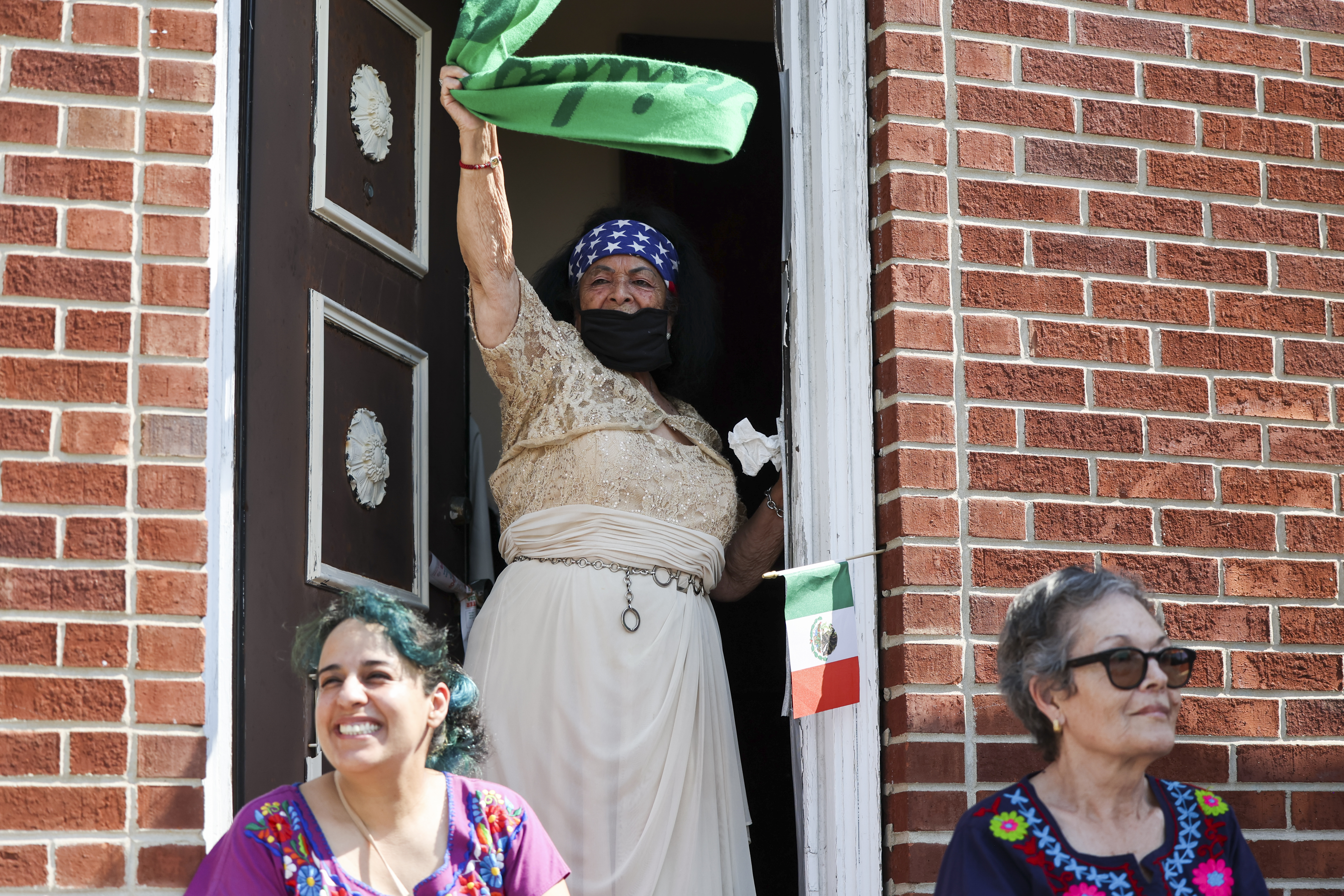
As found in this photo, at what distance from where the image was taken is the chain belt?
3.74 meters

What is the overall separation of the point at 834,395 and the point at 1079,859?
126cm

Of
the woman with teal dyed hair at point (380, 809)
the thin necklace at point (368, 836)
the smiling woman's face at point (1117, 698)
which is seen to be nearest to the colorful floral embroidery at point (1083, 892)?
the smiling woman's face at point (1117, 698)

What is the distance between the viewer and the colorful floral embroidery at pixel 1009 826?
9.23 feet

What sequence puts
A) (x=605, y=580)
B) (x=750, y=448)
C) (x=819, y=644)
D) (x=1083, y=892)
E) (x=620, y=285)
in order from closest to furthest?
1. (x=1083, y=892)
2. (x=819, y=644)
3. (x=605, y=580)
4. (x=750, y=448)
5. (x=620, y=285)

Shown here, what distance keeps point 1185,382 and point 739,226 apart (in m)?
2.40

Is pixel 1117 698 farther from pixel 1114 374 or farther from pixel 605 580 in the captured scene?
pixel 605 580

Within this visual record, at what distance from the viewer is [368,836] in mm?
2912

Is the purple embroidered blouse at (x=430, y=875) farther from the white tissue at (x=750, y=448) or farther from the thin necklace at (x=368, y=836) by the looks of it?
the white tissue at (x=750, y=448)

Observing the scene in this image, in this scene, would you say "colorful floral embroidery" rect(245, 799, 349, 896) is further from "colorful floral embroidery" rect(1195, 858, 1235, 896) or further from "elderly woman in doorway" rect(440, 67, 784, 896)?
"colorful floral embroidery" rect(1195, 858, 1235, 896)

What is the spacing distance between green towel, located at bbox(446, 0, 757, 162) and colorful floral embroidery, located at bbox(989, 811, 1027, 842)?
5.31 ft

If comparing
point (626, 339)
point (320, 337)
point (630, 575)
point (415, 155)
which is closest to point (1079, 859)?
point (630, 575)

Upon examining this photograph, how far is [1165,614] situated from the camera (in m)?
3.64

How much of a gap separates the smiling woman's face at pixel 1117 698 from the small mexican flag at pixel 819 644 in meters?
0.64

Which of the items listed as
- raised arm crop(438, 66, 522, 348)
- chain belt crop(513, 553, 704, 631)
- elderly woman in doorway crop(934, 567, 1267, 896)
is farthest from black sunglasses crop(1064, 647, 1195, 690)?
raised arm crop(438, 66, 522, 348)
